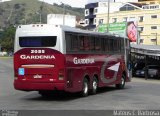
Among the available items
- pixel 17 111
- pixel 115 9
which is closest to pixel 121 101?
pixel 17 111

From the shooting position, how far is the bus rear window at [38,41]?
1984 centimetres

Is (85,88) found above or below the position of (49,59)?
below

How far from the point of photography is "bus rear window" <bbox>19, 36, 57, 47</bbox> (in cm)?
1984

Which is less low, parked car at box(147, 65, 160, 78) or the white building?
the white building

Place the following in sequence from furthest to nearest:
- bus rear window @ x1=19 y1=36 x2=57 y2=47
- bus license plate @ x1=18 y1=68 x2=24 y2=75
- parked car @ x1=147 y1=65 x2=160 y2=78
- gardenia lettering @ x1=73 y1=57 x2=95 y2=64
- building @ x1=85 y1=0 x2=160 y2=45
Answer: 1. building @ x1=85 y1=0 x2=160 y2=45
2. parked car @ x1=147 y1=65 x2=160 y2=78
3. gardenia lettering @ x1=73 y1=57 x2=95 y2=64
4. bus license plate @ x1=18 y1=68 x2=24 y2=75
5. bus rear window @ x1=19 y1=36 x2=57 y2=47

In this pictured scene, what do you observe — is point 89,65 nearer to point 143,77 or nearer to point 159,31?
point 143,77

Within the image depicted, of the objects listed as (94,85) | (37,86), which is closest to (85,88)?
(94,85)

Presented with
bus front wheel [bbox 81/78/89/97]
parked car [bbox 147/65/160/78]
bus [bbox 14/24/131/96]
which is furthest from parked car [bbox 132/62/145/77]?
bus [bbox 14/24/131/96]

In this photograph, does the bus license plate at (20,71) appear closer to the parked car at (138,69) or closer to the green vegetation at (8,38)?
the parked car at (138,69)

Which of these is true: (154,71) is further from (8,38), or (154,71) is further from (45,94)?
(8,38)

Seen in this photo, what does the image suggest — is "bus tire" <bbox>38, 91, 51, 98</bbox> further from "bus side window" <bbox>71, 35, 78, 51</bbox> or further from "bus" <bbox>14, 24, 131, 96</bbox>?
"bus side window" <bbox>71, 35, 78, 51</bbox>

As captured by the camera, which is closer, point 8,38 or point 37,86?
point 37,86

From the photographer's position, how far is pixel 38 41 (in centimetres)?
2008

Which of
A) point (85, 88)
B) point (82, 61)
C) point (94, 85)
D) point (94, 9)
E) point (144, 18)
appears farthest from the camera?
point (94, 9)
